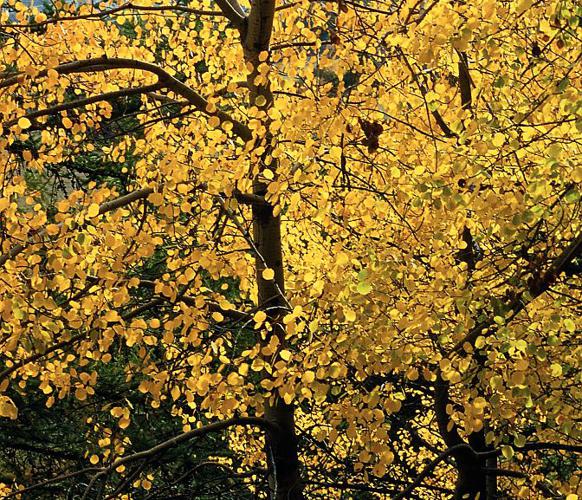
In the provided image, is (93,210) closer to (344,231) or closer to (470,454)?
(344,231)

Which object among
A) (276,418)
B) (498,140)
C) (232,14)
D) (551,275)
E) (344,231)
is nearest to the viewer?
(498,140)

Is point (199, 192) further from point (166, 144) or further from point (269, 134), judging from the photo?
point (166, 144)

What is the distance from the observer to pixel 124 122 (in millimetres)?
14359

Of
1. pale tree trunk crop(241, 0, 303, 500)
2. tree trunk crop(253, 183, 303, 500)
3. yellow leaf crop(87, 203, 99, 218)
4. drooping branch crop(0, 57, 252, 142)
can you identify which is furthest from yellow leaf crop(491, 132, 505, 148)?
tree trunk crop(253, 183, 303, 500)

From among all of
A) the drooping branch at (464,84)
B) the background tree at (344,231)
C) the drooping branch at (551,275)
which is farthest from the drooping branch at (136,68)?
the drooping branch at (551,275)

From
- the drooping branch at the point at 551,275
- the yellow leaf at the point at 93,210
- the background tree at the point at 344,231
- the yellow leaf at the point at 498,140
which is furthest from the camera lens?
the yellow leaf at the point at 93,210

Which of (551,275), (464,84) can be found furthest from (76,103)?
(464,84)

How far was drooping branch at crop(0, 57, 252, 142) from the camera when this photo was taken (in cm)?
526

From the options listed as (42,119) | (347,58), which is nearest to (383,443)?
(347,58)

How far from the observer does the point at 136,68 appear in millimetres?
5695

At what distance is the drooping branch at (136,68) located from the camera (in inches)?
207

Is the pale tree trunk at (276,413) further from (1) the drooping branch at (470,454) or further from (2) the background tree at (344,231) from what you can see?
(1) the drooping branch at (470,454)

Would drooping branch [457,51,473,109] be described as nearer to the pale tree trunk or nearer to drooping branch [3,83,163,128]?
the pale tree trunk

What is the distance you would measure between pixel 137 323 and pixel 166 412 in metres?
8.89
